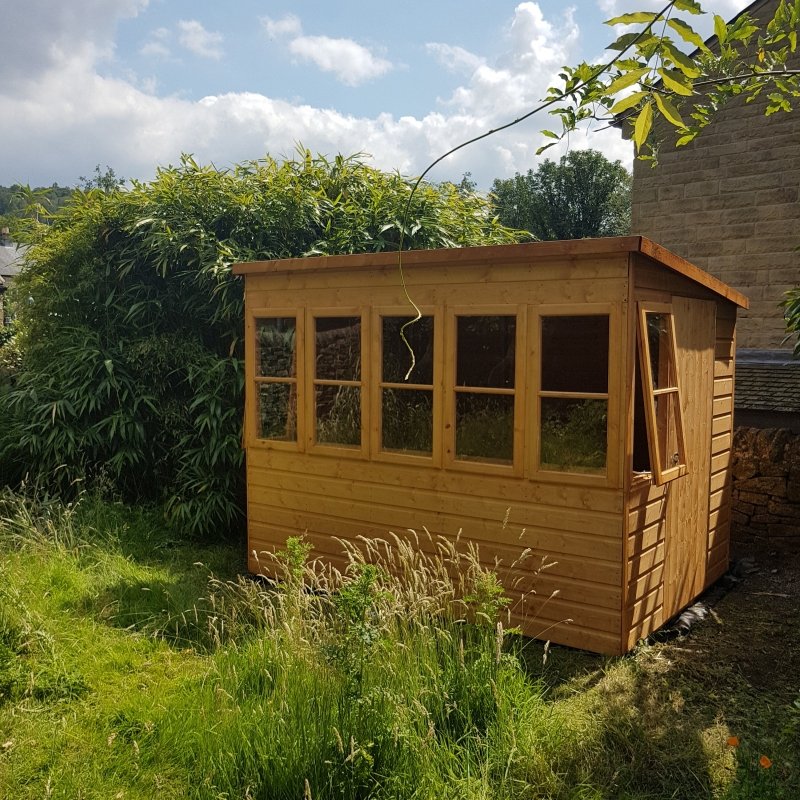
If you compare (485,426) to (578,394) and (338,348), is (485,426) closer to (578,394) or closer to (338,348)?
(578,394)

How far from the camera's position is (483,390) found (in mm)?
4969

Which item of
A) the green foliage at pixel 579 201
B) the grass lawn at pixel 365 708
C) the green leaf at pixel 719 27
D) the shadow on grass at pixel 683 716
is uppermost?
the green foliage at pixel 579 201

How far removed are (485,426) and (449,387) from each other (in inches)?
13.4

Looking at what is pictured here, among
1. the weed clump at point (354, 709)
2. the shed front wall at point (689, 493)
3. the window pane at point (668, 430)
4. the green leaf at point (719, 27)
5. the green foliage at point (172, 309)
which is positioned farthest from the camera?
the green foliage at point (172, 309)

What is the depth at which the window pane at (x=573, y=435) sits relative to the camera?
15.1ft

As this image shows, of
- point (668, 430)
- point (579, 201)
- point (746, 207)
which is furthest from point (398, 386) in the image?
point (579, 201)

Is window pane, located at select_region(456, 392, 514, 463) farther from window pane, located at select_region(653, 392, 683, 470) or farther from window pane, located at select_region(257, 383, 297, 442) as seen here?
window pane, located at select_region(257, 383, 297, 442)

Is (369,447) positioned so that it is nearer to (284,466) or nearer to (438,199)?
(284,466)

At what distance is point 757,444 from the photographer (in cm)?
718

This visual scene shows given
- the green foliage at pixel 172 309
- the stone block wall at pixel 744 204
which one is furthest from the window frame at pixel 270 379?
the stone block wall at pixel 744 204

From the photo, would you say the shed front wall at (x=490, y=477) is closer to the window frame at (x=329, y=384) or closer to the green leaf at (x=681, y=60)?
the window frame at (x=329, y=384)

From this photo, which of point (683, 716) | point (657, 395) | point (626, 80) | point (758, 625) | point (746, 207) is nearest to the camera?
point (626, 80)

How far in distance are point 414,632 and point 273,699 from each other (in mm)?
713

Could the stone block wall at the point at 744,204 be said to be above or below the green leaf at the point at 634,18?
above
